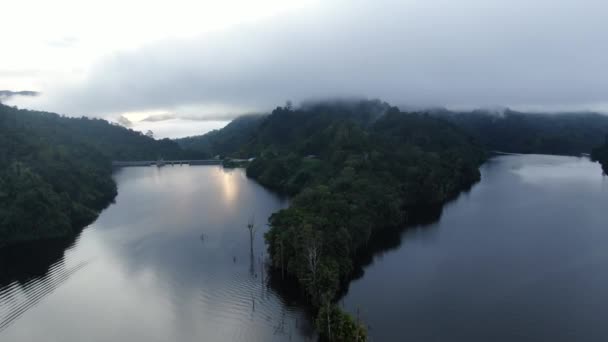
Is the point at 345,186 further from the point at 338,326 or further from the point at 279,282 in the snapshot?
the point at 338,326

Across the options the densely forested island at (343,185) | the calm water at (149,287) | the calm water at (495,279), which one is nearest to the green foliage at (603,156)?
the densely forested island at (343,185)

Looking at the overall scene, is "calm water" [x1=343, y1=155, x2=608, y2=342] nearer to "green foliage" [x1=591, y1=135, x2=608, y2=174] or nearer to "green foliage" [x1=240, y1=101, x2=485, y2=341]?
"green foliage" [x1=240, y1=101, x2=485, y2=341]

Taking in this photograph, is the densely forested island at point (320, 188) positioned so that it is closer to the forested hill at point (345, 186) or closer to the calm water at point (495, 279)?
the forested hill at point (345, 186)

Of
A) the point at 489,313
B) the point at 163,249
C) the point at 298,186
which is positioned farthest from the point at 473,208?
the point at 163,249

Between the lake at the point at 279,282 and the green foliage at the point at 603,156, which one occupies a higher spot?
the green foliage at the point at 603,156

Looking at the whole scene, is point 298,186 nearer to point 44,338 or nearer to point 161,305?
point 161,305

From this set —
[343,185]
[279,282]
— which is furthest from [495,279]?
[343,185]

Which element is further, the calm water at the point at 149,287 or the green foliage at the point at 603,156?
the green foliage at the point at 603,156
